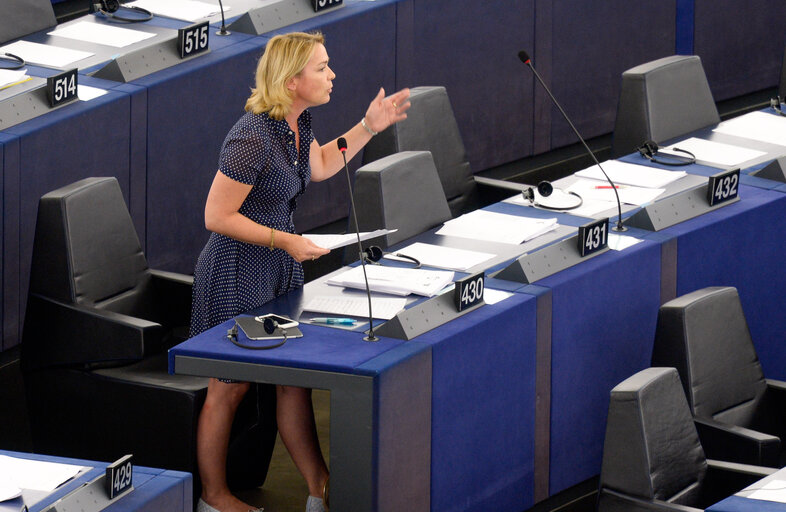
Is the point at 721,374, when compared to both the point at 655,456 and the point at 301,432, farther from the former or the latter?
the point at 301,432

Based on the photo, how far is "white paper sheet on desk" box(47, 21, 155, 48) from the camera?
577cm

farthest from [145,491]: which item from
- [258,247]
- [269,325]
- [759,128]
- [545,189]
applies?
[759,128]

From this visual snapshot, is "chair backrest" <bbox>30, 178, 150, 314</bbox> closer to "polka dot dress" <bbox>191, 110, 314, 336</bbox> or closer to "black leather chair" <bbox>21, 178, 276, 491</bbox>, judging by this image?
"black leather chair" <bbox>21, 178, 276, 491</bbox>

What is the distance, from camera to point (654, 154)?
216 inches

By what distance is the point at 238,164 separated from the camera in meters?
4.18

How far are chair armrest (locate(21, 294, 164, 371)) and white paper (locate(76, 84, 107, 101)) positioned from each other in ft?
3.13

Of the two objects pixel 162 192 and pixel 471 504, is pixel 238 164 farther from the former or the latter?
pixel 162 192

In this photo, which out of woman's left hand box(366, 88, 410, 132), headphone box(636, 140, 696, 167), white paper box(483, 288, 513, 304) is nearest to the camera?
white paper box(483, 288, 513, 304)

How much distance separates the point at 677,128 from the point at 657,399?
226 cm

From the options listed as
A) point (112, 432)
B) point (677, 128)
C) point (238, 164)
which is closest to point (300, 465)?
point (112, 432)

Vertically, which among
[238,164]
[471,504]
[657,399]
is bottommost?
[471,504]

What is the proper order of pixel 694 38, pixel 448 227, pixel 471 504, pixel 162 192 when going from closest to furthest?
pixel 471 504 < pixel 448 227 < pixel 162 192 < pixel 694 38

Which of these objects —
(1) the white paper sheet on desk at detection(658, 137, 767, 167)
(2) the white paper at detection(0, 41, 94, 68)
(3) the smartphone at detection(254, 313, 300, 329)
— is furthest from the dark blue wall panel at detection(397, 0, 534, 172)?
(3) the smartphone at detection(254, 313, 300, 329)

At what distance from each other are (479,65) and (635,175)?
1.65 metres
